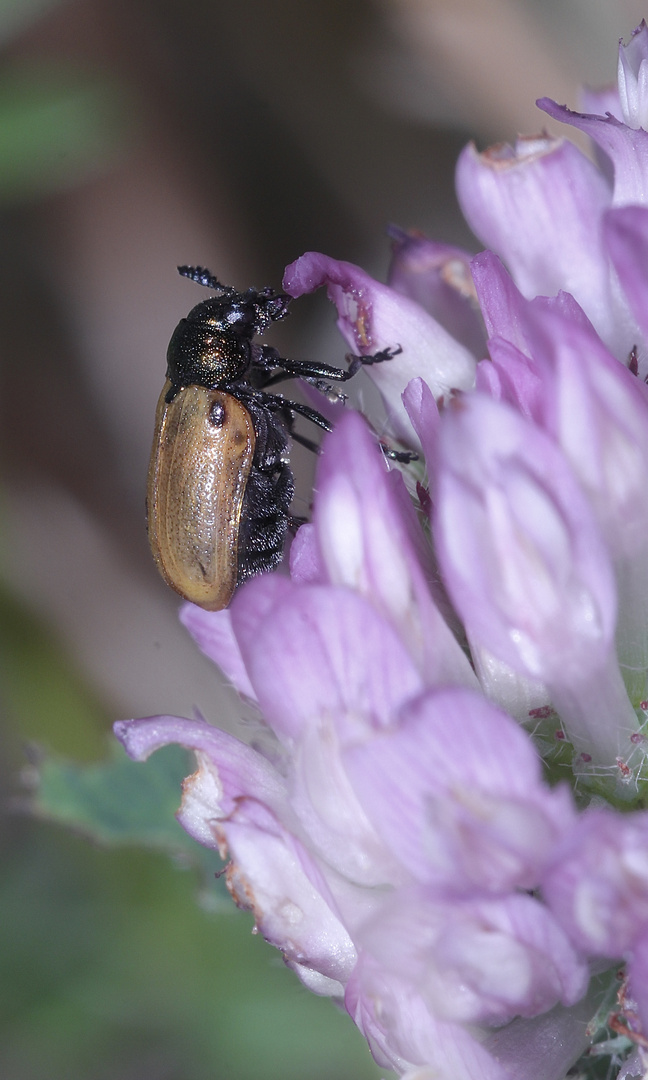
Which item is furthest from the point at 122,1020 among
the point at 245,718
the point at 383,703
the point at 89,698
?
the point at 383,703

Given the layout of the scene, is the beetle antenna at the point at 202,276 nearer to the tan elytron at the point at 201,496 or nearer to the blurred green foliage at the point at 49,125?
the tan elytron at the point at 201,496

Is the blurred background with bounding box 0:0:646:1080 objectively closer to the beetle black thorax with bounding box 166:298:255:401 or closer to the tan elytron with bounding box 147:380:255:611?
the beetle black thorax with bounding box 166:298:255:401

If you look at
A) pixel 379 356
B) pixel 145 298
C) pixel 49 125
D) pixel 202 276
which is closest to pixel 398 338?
pixel 379 356

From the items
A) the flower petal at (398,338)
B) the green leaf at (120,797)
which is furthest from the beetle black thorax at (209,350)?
the green leaf at (120,797)

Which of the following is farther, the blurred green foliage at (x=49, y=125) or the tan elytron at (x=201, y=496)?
the blurred green foliage at (x=49, y=125)

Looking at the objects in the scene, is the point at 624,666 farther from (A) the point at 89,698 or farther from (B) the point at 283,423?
(A) the point at 89,698

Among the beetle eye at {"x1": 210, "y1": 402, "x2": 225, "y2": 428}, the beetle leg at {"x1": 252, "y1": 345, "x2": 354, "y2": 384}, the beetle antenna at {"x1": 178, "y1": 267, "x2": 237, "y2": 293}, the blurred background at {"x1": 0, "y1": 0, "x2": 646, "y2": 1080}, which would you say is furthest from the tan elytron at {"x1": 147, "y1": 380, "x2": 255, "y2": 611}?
the blurred background at {"x1": 0, "y1": 0, "x2": 646, "y2": 1080}

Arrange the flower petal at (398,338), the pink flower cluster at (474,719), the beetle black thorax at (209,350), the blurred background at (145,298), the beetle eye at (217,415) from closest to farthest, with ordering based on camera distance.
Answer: the pink flower cluster at (474,719) → the flower petal at (398,338) → the beetle eye at (217,415) → the beetle black thorax at (209,350) → the blurred background at (145,298)

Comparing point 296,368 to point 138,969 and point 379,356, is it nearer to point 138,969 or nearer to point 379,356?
point 379,356
